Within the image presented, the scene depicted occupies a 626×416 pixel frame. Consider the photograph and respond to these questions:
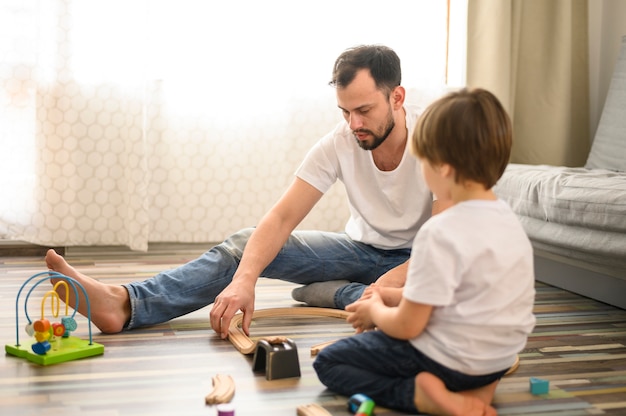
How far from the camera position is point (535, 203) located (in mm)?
2848

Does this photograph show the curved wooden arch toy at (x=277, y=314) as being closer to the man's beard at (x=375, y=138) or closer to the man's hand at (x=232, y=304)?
the man's hand at (x=232, y=304)

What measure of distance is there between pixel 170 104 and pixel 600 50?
2111 millimetres

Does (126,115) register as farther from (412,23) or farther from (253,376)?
(253,376)

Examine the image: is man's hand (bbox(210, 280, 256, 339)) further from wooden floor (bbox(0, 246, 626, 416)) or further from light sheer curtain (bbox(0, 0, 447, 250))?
light sheer curtain (bbox(0, 0, 447, 250))

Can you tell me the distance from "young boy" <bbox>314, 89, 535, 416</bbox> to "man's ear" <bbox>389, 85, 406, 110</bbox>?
681 millimetres

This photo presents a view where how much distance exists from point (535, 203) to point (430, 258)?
1.53 m

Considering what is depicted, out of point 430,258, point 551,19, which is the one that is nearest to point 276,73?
point 551,19

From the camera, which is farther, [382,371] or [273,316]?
[273,316]

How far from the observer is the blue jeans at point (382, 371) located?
5.11ft

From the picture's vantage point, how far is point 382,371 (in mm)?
1612

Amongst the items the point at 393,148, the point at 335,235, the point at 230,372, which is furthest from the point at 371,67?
the point at 230,372

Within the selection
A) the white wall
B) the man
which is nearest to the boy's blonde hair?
A: the man

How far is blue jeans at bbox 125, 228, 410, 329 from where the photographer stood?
2188 mm

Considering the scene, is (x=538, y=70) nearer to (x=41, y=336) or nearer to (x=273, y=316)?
(x=273, y=316)
